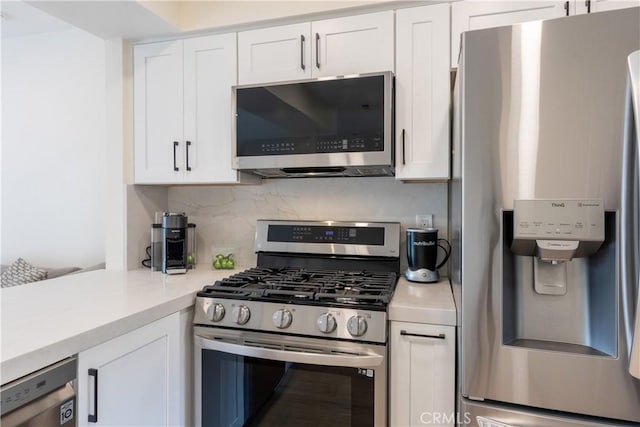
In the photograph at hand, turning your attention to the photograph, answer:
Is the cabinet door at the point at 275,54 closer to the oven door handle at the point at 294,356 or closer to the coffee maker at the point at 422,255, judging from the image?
the coffee maker at the point at 422,255

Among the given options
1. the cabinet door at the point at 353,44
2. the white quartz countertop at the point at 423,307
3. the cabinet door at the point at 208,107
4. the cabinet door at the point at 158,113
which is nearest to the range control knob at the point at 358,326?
the white quartz countertop at the point at 423,307

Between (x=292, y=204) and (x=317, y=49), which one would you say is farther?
(x=292, y=204)

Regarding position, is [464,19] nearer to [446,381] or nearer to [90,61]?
[446,381]

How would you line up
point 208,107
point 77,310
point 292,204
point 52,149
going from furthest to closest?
point 52,149
point 292,204
point 208,107
point 77,310

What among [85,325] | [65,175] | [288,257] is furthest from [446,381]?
[65,175]

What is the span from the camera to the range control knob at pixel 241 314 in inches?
55.0

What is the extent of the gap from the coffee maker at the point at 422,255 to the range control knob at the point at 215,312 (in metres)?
0.86

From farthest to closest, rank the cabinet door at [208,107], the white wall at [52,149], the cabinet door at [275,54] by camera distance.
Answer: the white wall at [52,149]
the cabinet door at [208,107]
the cabinet door at [275,54]

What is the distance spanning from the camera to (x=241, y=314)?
1.40 meters

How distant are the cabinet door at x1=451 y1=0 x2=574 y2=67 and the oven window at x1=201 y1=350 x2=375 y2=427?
1374 millimetres

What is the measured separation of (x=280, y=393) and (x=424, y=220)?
3.54ft

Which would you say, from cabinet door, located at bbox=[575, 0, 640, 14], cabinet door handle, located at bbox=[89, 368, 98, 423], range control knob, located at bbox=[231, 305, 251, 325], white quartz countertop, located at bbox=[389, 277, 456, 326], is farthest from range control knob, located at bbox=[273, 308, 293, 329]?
cabinet door, located at bbox=[575, 0, 640, 14]

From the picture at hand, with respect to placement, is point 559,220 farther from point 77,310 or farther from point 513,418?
point 77,310

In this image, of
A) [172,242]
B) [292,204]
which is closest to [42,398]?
[172,242]
